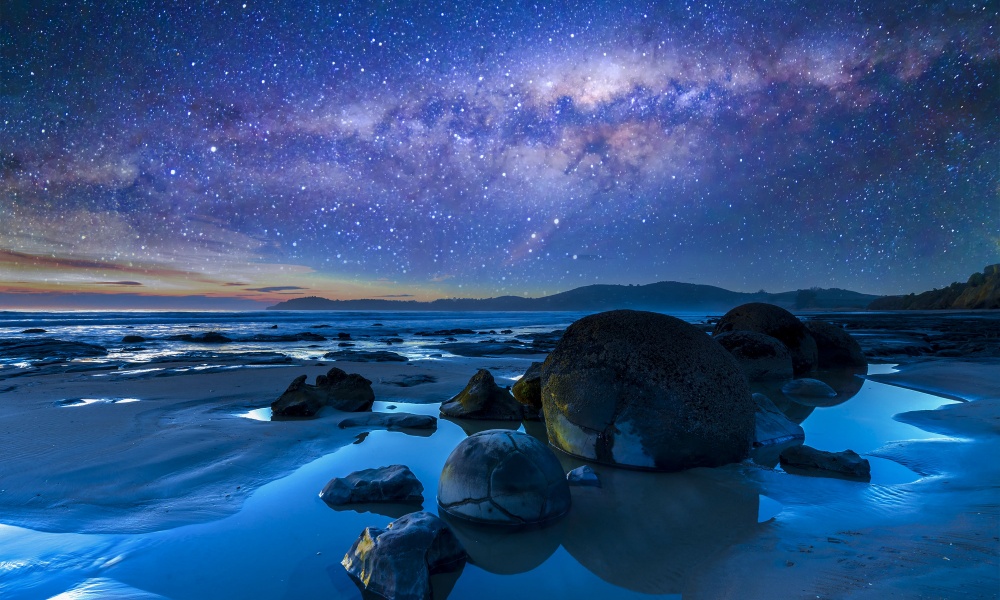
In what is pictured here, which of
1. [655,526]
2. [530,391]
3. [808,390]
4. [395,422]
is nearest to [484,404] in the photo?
[530,391]

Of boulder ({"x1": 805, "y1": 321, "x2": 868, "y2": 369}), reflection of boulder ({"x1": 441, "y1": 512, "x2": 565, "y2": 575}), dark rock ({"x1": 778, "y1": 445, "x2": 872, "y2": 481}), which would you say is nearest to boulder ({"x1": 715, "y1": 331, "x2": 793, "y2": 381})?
boulder ({"x1": 805, "y1": 321, "x2": 868, "y2": 369})

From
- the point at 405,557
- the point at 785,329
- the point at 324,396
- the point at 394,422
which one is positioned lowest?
the point at 394,422

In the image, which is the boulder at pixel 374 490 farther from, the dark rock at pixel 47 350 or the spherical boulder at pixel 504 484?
the dark rock at pixel 47 350

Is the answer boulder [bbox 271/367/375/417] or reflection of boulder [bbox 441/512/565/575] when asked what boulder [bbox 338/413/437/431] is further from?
reflection of boulder [bbox 441/512/565/575]

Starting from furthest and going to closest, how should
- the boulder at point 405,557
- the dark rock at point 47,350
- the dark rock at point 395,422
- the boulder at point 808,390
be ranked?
the dark rock at point 47,350 < the boulder at point 808,390 < the dark rock at point 395,422 < the boulder at point 405,557

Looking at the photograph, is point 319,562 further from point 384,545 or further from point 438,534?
point 438,534

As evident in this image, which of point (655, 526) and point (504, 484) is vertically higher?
point (504, 484)

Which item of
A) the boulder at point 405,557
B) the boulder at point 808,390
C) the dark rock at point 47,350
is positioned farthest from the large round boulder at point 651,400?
the dark rock at point 47,350

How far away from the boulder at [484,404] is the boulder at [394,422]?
1.76ft

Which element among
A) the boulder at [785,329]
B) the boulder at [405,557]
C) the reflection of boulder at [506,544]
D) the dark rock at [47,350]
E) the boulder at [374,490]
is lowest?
the dark rock at [47,350]

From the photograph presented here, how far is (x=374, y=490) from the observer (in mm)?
3186

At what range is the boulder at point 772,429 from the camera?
4.59 meters

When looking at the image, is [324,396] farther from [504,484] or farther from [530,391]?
[504,484]

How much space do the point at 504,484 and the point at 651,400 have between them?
1.86 m
